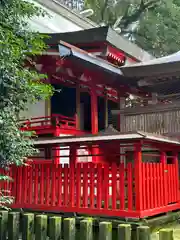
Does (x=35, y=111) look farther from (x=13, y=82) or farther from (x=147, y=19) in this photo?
(x=147, y=19)

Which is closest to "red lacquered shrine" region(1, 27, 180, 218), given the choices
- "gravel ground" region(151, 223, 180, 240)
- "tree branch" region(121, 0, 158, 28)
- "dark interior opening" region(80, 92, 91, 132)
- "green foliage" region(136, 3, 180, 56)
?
"gravel ground" region(151, 223, 180, 240)

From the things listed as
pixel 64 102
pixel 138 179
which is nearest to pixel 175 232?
pixel 138 179

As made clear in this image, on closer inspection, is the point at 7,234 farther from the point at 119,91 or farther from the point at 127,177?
the point at 119,91

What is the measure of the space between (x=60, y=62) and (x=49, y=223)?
17.5 ft

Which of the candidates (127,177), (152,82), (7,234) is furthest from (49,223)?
(152,82)

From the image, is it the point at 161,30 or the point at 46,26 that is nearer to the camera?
the point at 46,26

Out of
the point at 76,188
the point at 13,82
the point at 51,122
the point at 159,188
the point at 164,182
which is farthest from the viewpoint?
the point at 51,122

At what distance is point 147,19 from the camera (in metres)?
29.5

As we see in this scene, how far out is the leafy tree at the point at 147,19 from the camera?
28.5 meters

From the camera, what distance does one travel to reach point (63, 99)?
1214 centimetres

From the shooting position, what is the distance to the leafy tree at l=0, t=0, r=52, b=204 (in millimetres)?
5070

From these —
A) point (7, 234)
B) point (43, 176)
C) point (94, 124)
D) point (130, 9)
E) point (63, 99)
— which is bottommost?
point (7, 234)

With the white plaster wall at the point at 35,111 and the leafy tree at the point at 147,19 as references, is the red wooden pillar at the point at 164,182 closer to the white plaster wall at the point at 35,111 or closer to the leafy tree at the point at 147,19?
the white plaster wall at the point at 35,111

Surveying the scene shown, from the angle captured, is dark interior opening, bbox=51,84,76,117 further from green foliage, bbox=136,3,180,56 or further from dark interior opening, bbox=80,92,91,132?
green foliage, bbox=136,3,180,56
